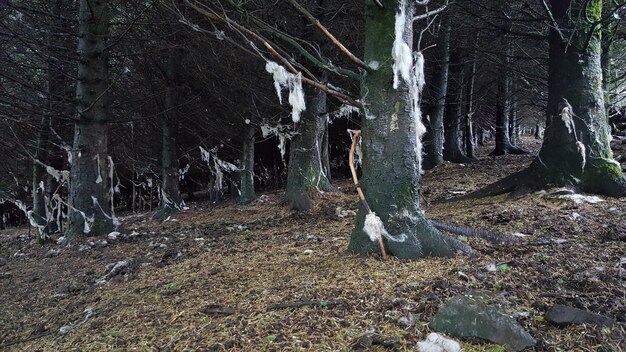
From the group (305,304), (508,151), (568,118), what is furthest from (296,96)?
(508,151)

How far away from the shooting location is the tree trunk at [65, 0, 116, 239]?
726 centimetres

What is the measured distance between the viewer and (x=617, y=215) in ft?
15.4

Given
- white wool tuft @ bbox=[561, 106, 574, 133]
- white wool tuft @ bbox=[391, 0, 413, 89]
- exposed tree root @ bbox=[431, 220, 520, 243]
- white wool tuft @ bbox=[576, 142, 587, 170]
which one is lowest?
exposed tree root @ bbox=[431, 220, 520, 243]

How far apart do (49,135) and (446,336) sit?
38.3 ft

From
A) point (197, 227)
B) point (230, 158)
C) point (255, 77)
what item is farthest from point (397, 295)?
point (230, 158)

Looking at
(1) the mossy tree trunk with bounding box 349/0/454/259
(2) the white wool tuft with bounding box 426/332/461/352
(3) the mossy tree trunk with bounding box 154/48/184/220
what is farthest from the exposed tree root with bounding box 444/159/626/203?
(3) the mossy tree trunk with bounding box 154/48/184/220

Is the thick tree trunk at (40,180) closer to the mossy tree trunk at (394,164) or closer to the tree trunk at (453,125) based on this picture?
the mossy tree trunk at (394,164)

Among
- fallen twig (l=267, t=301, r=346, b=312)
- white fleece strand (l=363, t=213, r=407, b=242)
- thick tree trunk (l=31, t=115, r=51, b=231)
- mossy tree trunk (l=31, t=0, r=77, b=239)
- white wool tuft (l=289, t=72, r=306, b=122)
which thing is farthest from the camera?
thick tree trunk (l=31, t=115, r=51, b=231)

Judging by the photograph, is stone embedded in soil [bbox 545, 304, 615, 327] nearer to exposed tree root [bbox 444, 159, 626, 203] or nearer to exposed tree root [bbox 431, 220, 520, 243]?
exposed tree root [bbox 431, 220, 520, 243]

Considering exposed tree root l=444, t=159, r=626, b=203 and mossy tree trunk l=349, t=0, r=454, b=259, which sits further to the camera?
exposed tree root l=444, t=159, r=626, b=203

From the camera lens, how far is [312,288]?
299cm

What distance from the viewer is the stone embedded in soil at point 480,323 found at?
6.95ft

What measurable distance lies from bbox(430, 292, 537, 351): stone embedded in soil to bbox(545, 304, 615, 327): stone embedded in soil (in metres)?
0.21

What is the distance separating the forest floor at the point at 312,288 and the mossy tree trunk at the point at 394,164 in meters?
0.20
